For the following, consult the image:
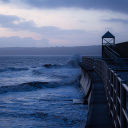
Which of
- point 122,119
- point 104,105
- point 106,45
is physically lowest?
point 104,105

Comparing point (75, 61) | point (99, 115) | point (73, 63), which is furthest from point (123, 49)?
point (75, 61)

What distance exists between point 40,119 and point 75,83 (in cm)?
1282

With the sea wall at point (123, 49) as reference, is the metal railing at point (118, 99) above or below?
below

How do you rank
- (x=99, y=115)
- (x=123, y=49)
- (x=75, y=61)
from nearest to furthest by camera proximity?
1. (x=99, y=115)
2. (x=123, y=49)
3. (x=75, y=61)

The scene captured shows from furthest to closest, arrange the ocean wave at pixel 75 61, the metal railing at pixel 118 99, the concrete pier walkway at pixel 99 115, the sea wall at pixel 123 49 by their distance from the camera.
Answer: the ocean wave at pixel 75 61
the sea wall at pixel 123 49
the concrete pier walkway at pixel 99 115
the metal railing at pixel 118 99

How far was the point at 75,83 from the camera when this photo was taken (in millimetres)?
20141

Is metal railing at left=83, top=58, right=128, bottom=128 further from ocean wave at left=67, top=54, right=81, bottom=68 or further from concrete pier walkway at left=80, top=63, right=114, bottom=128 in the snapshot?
ocean wave at left=67, top=54, right=81, bottom=68

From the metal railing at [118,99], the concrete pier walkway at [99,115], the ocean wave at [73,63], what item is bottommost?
the ocean wave at [73,63]

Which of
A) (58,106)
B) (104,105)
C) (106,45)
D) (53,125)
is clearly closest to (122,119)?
(104,105)

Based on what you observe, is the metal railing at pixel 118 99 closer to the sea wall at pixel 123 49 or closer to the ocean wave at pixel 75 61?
the sea wall at pixel 123 49

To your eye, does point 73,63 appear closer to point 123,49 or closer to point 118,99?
point 123,49

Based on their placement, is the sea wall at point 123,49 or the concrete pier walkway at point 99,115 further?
the sea wall at point 123,49

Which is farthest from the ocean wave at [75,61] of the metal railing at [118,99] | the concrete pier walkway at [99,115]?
the metal railing at [118,99]

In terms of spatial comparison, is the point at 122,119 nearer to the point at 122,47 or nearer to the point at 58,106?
the point at 58,106
